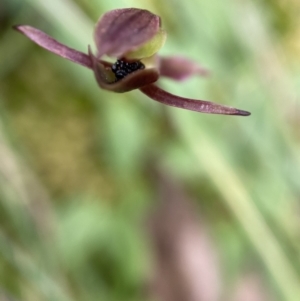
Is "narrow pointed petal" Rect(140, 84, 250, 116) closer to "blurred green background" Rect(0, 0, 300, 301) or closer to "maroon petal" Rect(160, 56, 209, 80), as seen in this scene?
"maroon petal" Rect(160, 56, 209, 80)

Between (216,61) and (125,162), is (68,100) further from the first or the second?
(216,61)

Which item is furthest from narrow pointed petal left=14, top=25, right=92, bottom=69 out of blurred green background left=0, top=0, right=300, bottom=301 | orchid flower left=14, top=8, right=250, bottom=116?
blurred green background left=0, top=0, right=300, bottom=301

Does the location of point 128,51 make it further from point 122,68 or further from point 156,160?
point 156,160

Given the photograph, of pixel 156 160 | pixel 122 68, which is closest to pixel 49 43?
pixel 122 68

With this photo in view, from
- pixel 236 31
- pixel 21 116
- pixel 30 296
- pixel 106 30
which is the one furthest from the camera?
pixel 21 116

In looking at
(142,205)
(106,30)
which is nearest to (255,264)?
(142,205)

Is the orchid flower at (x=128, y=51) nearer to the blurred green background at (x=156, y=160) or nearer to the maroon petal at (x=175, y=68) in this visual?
the maroon petal at (x=175, y=68)

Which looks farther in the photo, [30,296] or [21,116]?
[21,116]
